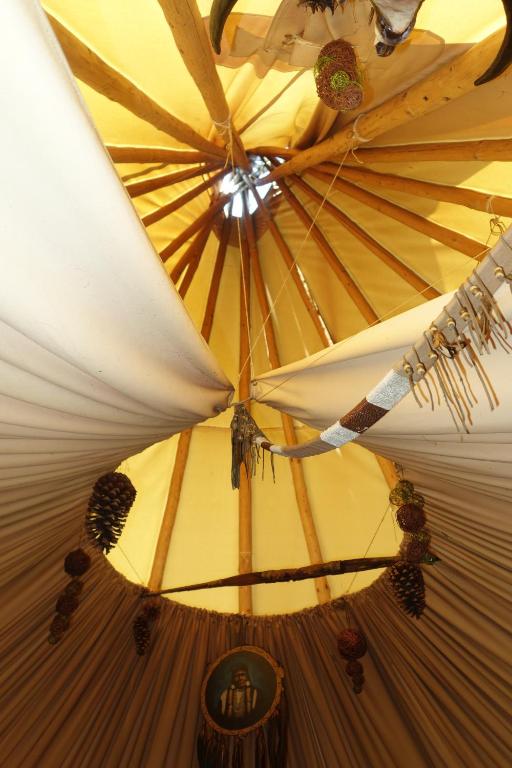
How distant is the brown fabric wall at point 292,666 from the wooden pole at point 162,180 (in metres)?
1.68

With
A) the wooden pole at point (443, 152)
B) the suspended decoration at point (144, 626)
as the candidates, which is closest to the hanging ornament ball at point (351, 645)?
the suspended decoration at point (144, 626)

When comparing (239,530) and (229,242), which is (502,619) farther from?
(229,242)

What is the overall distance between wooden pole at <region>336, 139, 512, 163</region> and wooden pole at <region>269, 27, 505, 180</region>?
0.68 feet

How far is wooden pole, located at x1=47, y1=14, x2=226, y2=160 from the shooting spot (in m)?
1.75

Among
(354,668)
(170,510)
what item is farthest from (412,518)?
(170,510)

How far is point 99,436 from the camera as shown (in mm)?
1835

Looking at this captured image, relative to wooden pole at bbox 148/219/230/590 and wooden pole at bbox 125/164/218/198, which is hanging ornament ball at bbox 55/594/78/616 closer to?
wooden pole at bbox 148/219/230/590

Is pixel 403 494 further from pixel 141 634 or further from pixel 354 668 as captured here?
pixel 141 634

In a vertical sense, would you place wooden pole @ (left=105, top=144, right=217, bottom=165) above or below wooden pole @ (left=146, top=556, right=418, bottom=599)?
above

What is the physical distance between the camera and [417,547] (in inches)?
107

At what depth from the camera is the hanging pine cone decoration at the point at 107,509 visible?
2553 mm

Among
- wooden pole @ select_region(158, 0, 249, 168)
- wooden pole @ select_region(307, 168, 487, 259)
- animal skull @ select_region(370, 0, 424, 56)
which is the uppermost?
wooden pole @ select_region(158, 0, 249, 168)

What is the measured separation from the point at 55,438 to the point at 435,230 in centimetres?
219

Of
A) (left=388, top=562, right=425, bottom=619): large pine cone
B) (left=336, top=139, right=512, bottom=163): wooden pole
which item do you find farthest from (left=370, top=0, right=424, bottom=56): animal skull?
A: (left=388, top=562, right=425, bottom=619): large pine cone
